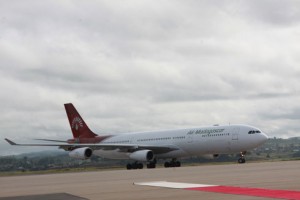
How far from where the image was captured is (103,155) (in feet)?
202

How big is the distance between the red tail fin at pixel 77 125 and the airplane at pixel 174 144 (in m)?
3.40

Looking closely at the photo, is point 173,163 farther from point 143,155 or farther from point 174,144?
point 143,155

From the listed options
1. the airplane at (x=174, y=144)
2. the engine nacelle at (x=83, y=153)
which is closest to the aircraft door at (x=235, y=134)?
the airplane at (x=174, y=144)

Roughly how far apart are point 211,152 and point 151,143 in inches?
257

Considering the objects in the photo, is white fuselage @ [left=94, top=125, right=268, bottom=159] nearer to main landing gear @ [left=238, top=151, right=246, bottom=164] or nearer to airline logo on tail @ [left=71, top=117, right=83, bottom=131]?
main landing gear @ [left=238, top=151, right=246, bottom=164]

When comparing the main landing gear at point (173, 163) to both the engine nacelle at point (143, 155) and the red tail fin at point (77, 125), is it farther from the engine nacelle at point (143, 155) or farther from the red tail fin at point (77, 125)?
the red tail fin at point (77, 125)

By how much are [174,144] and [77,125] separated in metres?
16.1

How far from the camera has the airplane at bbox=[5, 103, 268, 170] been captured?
4922 cm

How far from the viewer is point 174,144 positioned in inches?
2095

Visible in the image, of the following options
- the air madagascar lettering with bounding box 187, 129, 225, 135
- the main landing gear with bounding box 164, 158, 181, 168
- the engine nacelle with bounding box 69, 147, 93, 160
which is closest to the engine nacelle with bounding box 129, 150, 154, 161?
the main landing gear with bounding box 164, 158, 181, 168

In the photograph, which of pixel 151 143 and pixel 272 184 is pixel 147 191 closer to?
pixel 272 184

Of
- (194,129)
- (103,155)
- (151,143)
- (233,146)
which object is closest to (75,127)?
(103,155)

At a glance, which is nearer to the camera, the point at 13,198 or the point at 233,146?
the point at 13,198

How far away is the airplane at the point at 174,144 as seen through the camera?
49219mm
